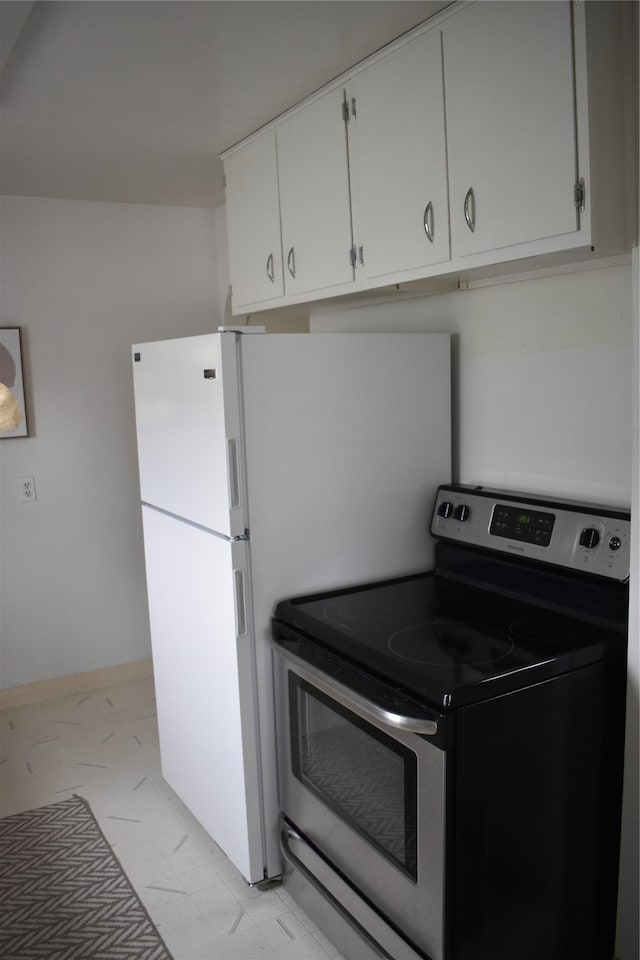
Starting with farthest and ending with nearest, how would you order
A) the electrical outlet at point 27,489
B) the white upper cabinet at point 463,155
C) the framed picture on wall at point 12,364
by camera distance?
1. the electrical outlet at point 27,489
2. the framed picture on wall at point 12,364
3. the white upper cabinet at point 463,155

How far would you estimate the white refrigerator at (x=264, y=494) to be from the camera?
84.0 inches

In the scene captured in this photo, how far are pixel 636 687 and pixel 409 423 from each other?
965 millimetres

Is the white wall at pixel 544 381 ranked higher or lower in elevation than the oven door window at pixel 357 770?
higher

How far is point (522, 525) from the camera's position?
2078mm

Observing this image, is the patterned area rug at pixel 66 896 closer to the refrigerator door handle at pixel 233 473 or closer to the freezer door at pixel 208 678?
the freezer door at pixel 208 678

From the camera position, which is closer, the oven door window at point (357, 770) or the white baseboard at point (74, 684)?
the oven door window at point (357, 770)

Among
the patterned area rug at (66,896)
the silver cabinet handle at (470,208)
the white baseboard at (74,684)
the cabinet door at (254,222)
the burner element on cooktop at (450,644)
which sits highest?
the cabinet door at (254,222)

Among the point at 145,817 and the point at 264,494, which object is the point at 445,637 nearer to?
the point at 264,494

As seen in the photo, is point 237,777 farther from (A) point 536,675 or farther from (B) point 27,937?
(A) point 536,675

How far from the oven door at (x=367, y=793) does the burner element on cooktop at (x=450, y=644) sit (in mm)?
155

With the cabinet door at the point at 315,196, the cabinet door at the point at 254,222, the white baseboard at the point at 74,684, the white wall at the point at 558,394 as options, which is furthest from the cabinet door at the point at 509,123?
the white baseboard at the point at 74,684

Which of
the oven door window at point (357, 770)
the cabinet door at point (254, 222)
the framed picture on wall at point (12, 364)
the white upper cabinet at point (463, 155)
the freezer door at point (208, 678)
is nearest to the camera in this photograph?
the white upper cabinet at point (463, 155)

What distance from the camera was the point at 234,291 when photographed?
2941mm

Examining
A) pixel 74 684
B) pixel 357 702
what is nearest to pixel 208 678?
pixel 357 702
